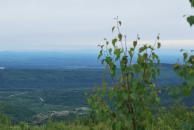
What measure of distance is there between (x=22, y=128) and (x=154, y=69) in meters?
13.3

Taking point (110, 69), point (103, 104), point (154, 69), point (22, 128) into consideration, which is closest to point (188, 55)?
point (154, 69)

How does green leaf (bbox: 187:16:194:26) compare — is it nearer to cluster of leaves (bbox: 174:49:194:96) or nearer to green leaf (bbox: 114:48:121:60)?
cluster of leaves (bbox: 174:49:194:96)

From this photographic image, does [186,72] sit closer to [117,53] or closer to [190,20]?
[190,20]

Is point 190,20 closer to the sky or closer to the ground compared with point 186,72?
closer to the sky

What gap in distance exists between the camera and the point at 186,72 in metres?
5.69

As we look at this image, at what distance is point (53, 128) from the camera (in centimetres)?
2084

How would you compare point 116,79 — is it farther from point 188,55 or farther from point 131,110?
point 188,55

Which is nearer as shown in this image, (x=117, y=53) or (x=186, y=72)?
(x=186, y=72)

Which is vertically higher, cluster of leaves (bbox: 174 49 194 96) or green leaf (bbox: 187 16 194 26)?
green leaf (bbox: 187 16 194 26)

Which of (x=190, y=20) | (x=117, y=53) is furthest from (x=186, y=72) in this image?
(x=117, y=53)

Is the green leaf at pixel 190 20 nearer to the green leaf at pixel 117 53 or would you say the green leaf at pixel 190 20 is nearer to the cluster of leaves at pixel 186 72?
the cluster of leaves at pixel 186 72

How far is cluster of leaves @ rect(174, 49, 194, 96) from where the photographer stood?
5449 mm

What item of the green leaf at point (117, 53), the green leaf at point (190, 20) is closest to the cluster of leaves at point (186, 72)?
the green leaf at point (190, 20)

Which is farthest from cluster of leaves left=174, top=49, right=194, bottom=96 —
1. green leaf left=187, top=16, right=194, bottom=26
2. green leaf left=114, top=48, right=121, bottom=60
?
green leaf left=114, top=48, right=121, bottom=60
